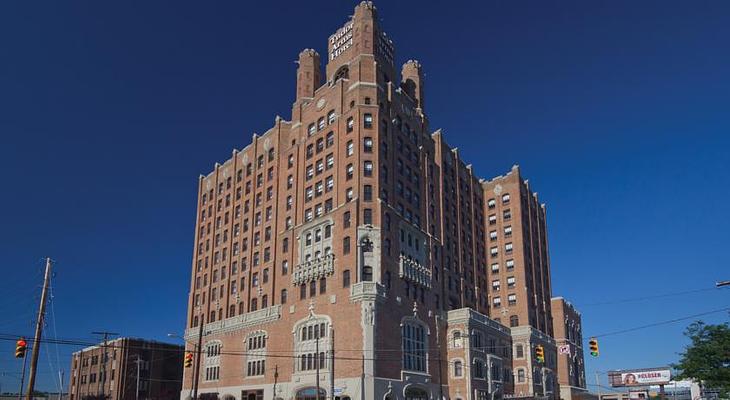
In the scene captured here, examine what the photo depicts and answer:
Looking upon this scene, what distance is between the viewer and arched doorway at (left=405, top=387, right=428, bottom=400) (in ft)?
218

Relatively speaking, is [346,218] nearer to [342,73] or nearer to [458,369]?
[458,369]

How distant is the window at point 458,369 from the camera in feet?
245

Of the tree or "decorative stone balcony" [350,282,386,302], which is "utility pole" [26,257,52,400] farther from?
the tree

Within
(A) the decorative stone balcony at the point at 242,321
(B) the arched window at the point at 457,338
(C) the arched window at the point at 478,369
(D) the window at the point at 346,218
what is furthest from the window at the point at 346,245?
(C) the arched window at the point at 478,369

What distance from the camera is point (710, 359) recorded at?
208ft

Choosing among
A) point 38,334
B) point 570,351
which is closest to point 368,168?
point 38,334

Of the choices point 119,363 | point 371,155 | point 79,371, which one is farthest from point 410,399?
point 79,371

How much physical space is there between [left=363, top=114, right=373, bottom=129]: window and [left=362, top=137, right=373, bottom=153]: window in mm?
1679

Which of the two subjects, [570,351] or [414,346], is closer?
[414,346]

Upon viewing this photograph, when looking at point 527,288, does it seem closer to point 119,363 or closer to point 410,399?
point 410,399

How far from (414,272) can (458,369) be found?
1385cm

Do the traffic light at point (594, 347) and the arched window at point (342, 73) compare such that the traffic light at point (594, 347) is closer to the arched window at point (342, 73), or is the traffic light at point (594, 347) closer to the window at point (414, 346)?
the window at point (414, 346)

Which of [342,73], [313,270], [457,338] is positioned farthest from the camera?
[342,73]

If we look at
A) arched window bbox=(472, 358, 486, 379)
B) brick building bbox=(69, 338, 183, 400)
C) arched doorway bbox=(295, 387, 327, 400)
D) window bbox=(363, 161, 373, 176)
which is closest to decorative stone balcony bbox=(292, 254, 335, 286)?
window bbox=(363, 161, 373, 176)
